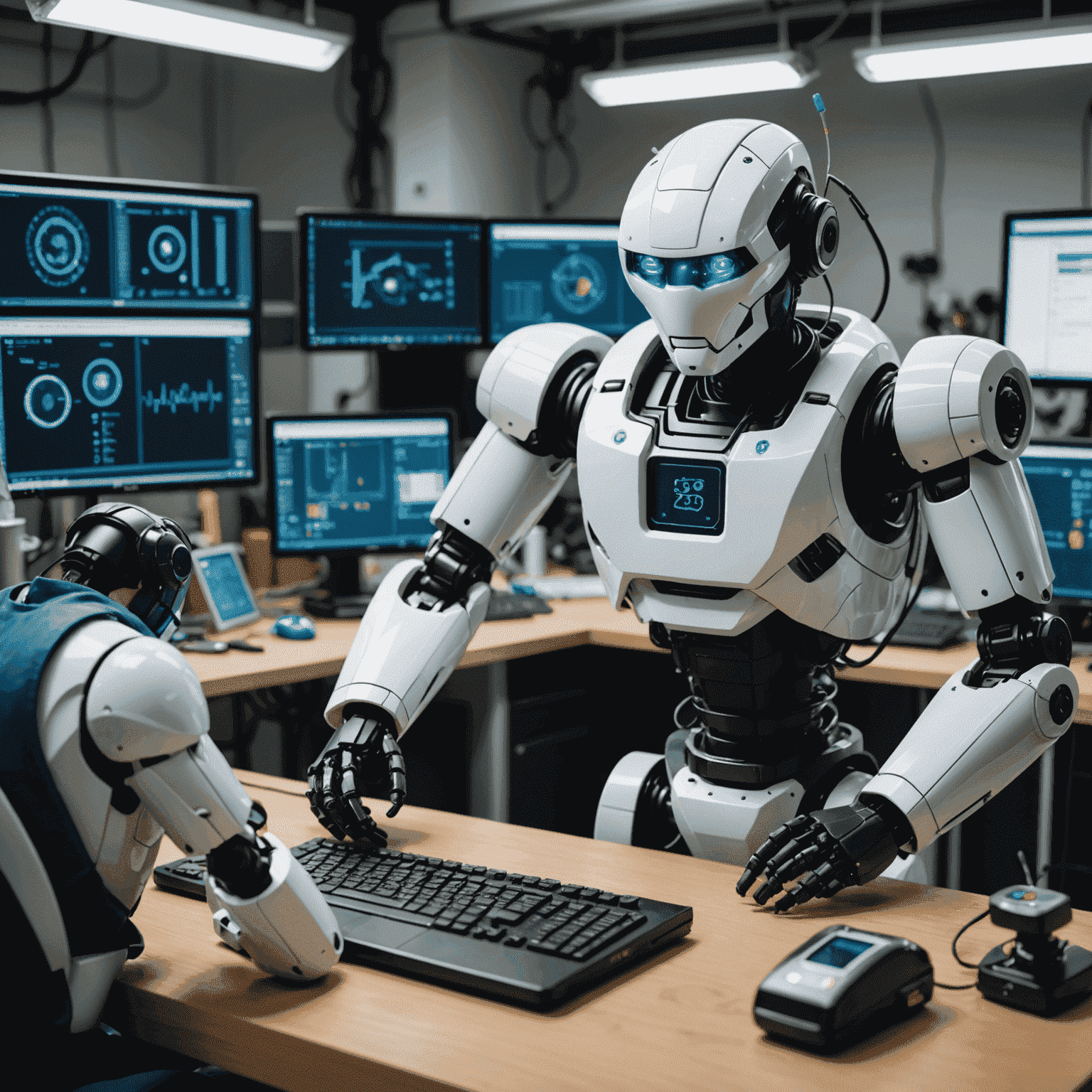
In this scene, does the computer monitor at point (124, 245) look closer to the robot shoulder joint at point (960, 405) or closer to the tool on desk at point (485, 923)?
the tool on desk at point (485, 923)

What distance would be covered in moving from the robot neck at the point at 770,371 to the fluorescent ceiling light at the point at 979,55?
1.72m

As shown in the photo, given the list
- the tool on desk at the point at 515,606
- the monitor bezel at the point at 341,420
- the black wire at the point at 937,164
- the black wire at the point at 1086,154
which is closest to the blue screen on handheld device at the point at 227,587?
the monitor bezel at the point at 341,420

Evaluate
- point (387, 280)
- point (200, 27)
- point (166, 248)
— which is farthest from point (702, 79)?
point (166, 248)

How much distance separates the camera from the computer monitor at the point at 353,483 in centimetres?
274

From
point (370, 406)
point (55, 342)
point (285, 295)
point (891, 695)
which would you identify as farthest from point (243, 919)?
point (370, 406)

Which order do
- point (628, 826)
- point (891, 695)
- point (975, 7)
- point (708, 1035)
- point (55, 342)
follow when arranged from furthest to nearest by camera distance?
point (975, 7)
point (891, 695)
point (55, 342)
point (628, 826)
point (708, 1035)

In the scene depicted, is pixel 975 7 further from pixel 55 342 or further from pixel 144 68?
pixel 55 342

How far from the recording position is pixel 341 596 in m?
2.81

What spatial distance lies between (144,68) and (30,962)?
10.6 feet

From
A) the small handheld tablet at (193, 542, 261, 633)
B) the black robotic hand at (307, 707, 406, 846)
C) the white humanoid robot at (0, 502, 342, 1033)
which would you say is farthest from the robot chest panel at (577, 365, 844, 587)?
the small handheld tablet at (193, 542, 261, 633)

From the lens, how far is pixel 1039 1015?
1.07m

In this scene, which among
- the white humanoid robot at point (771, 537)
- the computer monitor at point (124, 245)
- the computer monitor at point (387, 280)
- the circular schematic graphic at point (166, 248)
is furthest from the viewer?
the computer monitor at point (387, 280)

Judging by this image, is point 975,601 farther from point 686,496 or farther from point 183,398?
point 183,398

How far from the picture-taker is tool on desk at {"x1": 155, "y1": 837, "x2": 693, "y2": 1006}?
1.11 metres
